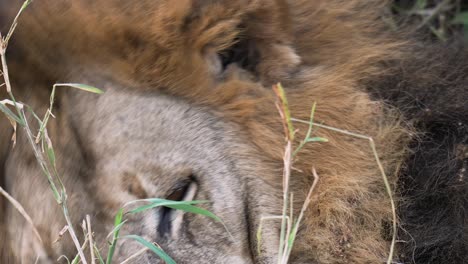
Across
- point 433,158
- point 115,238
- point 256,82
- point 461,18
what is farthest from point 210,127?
point 461,18

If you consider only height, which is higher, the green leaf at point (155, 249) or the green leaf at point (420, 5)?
the green leaf at point (155, 249)

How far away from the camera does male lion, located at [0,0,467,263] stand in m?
2.04

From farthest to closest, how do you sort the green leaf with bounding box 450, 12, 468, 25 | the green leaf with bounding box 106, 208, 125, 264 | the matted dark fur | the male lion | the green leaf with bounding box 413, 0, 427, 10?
the green leaf with bounding box 413, 0, 427, 10 → the green leaf with bounding box 450, 12, 468, 25 → the matted dark fur → the male lion → the green leaf with bounding box 106, 208, 125, 264

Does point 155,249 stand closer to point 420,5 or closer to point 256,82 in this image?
point 256,82

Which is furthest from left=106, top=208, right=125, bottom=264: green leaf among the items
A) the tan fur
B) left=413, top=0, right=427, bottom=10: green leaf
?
left=413, top=0, right=427, bottom=10: green leaf

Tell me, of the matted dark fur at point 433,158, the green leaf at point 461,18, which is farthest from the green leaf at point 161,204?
the green leaf at point 461,18

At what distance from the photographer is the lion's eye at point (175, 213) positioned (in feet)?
6.76

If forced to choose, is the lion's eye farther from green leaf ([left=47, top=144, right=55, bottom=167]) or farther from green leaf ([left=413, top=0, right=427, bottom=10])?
green leaf ([left=413, top=0, right=427, bottom=10])

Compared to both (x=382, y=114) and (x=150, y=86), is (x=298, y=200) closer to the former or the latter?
(x=382, y=114)

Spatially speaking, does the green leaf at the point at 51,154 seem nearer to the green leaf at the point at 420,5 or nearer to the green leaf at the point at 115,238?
the green leaf at the point at 115,238

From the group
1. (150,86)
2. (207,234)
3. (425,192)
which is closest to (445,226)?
(425,192)

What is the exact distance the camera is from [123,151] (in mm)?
2059

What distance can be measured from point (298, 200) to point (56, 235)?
74 centimetres

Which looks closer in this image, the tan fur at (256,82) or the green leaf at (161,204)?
the green leaf at (161,204)
